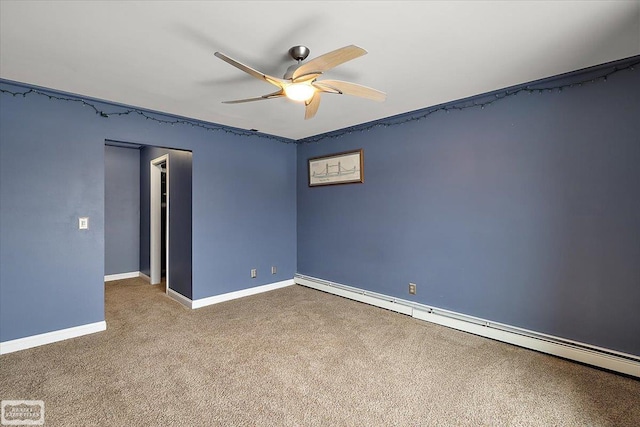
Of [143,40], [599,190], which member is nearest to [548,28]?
[599,190]

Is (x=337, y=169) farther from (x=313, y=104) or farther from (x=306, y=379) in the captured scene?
(x=306, y=379)

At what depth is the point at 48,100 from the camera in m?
2.78

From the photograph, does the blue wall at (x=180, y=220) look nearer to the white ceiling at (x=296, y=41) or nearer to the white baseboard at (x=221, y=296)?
the white baseboard at (x=221, y=296)

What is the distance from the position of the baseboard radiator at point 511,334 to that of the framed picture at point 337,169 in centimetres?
154

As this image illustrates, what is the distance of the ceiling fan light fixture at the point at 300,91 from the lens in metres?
2.05

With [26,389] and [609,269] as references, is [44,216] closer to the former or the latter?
[26,389]

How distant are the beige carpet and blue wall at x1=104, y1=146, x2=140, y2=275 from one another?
8.38ft

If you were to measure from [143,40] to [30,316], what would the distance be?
8.69ft

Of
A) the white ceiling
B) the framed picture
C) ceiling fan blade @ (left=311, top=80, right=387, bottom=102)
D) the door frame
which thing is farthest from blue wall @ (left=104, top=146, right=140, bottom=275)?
ceiling fan blade @ (left=311, top=80, right=387, bottom=102)

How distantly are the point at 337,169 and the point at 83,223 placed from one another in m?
3.01

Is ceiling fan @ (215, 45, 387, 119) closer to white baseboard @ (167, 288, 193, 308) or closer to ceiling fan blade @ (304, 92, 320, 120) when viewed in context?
ceiling fan blade @ (304, 92, 320, 120)

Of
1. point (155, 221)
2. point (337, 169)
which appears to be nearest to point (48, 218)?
point (155, 221)

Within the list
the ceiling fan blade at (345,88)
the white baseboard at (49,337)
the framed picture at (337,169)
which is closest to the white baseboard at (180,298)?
the white baseboard at (49,337)

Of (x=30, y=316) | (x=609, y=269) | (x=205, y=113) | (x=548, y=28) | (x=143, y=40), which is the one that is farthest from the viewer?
(x=205, y=113)
